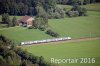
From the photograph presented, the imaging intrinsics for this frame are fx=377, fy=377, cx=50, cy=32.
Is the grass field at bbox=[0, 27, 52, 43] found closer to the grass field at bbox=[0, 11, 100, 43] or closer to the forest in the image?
the grass field at bbox=[0, 11, 100, 43]

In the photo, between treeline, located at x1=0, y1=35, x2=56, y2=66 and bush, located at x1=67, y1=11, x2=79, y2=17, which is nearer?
treeline, located at x1=0, y1=35, x2=56, y2=66

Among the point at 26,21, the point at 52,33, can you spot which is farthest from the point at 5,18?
the point at 52,33

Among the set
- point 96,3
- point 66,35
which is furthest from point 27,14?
point 96,3

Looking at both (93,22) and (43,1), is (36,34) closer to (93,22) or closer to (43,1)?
(43,1)

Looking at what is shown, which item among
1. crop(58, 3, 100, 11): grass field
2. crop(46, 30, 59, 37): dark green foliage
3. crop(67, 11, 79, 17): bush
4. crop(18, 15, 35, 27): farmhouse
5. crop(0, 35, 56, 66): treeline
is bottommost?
crop(0, 35, 56, 66): treeline

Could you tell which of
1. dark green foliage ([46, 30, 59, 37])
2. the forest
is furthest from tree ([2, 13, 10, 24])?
dark green foliage ([46, 30, 59, 37])

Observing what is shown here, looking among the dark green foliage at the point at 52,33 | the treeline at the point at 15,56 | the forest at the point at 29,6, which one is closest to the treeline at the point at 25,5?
the forest at the point at 29,6

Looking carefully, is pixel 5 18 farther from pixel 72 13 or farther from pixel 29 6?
pixel 72 13
